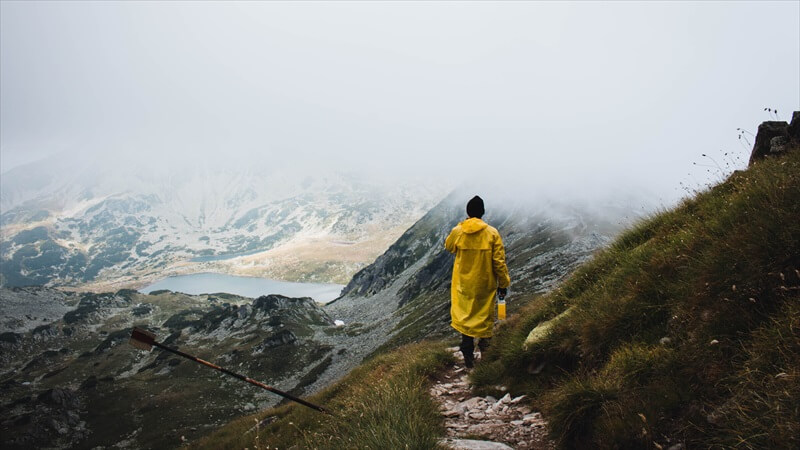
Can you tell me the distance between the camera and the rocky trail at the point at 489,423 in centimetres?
548

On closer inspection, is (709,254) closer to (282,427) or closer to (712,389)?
(712,389)

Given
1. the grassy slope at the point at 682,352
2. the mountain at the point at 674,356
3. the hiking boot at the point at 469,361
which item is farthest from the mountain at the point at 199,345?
the grassy slope at the point at 682,352

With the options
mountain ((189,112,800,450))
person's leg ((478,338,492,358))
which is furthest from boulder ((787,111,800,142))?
person's leg ((478,338,492,358))

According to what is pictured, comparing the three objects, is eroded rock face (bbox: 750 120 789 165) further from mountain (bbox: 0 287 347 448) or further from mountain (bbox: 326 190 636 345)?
mountain (bbox: 0 287 347 448)

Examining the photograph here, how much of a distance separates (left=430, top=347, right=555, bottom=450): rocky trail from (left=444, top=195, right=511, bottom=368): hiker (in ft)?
4.67

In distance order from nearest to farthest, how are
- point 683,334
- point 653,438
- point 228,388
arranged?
1. point 653,438
2. point 683,334
3. point 228,388

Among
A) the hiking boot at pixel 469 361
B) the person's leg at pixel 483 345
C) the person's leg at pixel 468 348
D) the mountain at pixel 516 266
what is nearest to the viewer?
the person's leg at pixel 468 348

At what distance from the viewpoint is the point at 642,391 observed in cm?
457

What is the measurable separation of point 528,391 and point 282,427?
12504mm

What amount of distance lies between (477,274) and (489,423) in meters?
3.32

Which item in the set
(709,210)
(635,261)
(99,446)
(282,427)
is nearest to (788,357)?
(635,261)

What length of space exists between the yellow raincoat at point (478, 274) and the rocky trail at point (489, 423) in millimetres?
1415

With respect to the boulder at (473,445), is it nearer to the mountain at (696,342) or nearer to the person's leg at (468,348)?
the mountain at (696,342)

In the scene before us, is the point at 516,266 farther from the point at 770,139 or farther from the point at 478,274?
the point at 478,274
